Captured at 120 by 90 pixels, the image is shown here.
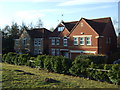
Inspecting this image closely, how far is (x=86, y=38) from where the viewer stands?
104 feet

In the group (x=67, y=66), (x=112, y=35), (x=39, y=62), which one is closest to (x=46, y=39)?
(x=112, y=35)

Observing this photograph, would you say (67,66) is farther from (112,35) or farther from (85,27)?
(112,35)

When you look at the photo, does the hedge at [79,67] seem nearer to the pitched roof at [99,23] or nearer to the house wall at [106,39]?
the house wall at [106,39]

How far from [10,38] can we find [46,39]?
15.4 m

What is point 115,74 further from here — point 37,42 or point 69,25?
point 37,42

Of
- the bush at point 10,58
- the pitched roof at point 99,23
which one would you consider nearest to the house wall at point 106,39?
the pitched roof at point 99,23

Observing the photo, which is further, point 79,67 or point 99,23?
point 99,23

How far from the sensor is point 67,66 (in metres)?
15.8

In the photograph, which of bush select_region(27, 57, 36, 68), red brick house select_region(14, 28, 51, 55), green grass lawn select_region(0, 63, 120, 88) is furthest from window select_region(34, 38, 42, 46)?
green grass lawn select_region(0, 63, 120, 88)

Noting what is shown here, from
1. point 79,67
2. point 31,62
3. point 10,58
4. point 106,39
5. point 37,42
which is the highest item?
point 106,39

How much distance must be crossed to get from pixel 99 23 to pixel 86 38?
16.6ft

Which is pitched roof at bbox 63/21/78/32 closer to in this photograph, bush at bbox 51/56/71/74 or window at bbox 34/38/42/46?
window at bbox 34/38/42/46

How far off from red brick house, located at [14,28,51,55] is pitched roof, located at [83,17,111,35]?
1517cm

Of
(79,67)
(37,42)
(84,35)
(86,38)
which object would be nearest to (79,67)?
(79,67)
